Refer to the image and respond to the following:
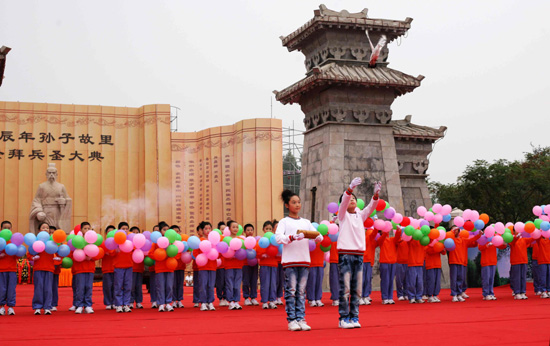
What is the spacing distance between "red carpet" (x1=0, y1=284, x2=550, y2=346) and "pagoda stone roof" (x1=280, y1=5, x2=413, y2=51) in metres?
7.46

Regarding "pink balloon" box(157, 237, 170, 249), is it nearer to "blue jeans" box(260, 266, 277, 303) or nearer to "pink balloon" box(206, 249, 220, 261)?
"pink balloon" box(206, 249, 220, 261)

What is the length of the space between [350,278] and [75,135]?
1605 cm

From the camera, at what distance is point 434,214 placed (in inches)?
467

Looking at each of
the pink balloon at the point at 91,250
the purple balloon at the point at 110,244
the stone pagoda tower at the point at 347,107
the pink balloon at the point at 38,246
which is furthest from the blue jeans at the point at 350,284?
the stone pagoda tower at the point at 347,107

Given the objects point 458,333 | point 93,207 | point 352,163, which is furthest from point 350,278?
point 93,207

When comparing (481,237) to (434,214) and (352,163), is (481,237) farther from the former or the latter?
(352,163)

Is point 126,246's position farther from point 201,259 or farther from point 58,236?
point 201,259

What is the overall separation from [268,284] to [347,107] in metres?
5.87

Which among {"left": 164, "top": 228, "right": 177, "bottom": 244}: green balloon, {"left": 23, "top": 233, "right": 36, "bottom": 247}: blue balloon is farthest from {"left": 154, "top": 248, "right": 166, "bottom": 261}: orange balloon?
{"left": 23, "top": 233, "right": 36, "bottom": 247}: blue balloon

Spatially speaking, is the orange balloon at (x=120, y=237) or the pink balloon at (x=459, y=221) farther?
the pink balloon at (x=459, y=221)

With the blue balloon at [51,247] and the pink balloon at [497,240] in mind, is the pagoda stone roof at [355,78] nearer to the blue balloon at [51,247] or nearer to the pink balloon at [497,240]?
the pink balloon at [497,240]

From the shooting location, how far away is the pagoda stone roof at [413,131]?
16942 millimetres

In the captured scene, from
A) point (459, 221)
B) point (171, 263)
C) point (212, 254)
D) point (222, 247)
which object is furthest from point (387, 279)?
point (171, 263)

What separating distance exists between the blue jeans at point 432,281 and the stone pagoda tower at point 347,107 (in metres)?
3.31
